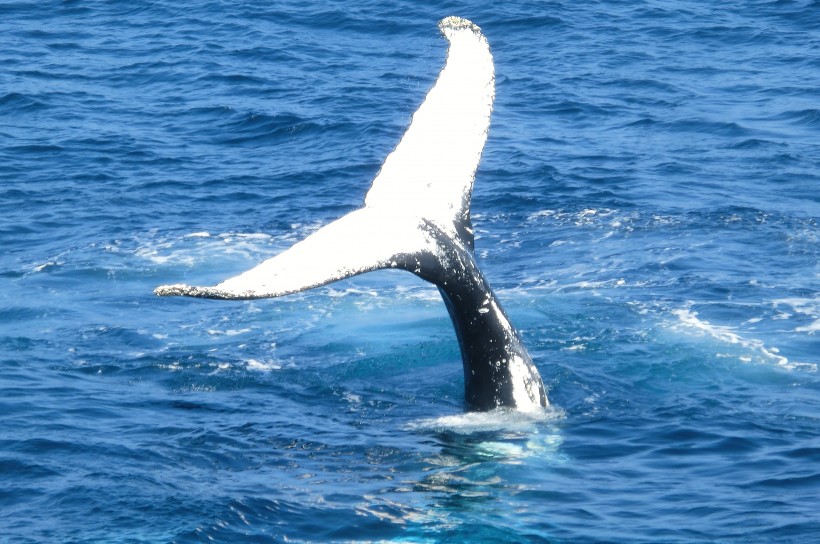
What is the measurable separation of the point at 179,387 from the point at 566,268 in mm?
5914

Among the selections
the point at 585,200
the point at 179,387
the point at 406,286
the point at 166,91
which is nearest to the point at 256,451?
the point at 179,387

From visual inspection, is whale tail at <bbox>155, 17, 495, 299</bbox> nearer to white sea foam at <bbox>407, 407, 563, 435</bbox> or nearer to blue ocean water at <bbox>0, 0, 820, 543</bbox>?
white sea foam at <bbox>407, 407, 563, 435</bbox>

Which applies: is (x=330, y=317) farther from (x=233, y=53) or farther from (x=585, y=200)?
(x=233, y=53)

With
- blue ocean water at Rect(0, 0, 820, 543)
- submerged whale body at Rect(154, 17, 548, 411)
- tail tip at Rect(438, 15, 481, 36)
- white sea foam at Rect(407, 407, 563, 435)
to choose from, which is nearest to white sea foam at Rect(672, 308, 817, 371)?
blue ocean water at Rect(0, 0, 820, 543)

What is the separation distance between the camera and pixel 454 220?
10414 millimetres

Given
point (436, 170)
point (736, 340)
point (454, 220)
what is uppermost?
point (436, 170)

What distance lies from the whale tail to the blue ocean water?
2.02 metres

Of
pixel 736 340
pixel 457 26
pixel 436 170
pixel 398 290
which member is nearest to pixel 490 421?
pixel 436 170

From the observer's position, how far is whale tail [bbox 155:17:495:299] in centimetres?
951

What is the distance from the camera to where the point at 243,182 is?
21.8m

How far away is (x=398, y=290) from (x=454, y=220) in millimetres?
5985

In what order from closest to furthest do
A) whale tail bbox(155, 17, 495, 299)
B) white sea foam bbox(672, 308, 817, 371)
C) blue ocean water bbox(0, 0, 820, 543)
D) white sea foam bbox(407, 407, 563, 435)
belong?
whale tail bbox(155, 17, 495, 299) → blue ocean water bbox(0, 0, 820, 543) → white sea foam bbox(407, 407, 563, 435) → white sea foam bbox(672, 308, 817, 371)

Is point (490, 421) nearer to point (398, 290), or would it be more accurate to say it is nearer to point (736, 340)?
point (736, 340)

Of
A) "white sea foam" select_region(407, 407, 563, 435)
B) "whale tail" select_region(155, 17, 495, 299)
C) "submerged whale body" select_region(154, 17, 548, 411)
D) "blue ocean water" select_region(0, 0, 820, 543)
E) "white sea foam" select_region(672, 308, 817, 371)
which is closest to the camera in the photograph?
"whale tail" select_region(155, 17, 495, 299)
